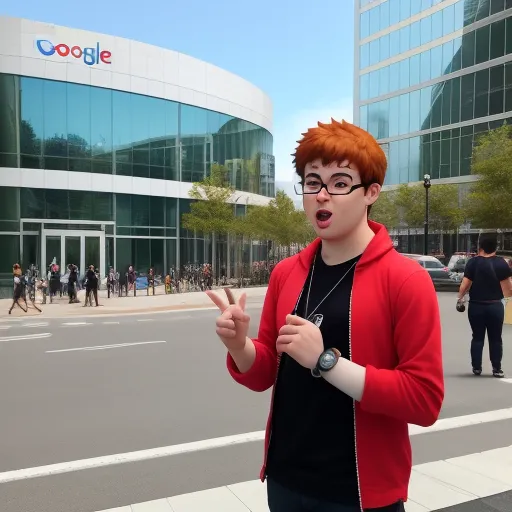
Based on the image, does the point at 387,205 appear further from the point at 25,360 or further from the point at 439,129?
the point at 25,360

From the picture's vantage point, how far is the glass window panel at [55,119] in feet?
97.5

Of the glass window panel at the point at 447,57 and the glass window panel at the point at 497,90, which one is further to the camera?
the glass window panel at the point at 447,57

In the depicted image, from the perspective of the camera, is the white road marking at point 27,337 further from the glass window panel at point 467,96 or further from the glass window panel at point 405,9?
the glass window panel at point 405,9

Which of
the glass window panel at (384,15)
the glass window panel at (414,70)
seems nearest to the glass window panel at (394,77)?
the glass window panel at (414,70)

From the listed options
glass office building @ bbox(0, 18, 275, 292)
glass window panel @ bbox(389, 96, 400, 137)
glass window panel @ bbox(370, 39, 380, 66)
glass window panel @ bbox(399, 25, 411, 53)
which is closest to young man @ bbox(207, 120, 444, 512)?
glass office building @ bbox(0, 18, 275, 292)

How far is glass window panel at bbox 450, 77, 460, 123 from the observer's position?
1766 inches

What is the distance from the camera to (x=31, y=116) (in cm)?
2945

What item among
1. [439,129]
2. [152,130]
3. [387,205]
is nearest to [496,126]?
[439,129]

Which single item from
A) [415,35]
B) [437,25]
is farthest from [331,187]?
[415,35]

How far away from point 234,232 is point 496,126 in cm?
2215

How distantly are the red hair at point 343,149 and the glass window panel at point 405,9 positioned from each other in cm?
5198

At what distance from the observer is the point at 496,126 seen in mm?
41469

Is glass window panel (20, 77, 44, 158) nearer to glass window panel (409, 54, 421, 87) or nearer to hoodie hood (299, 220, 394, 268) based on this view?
hoodie hood (299, 220, 394, 268)

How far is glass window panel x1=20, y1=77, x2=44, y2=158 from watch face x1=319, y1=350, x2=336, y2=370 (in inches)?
1192
